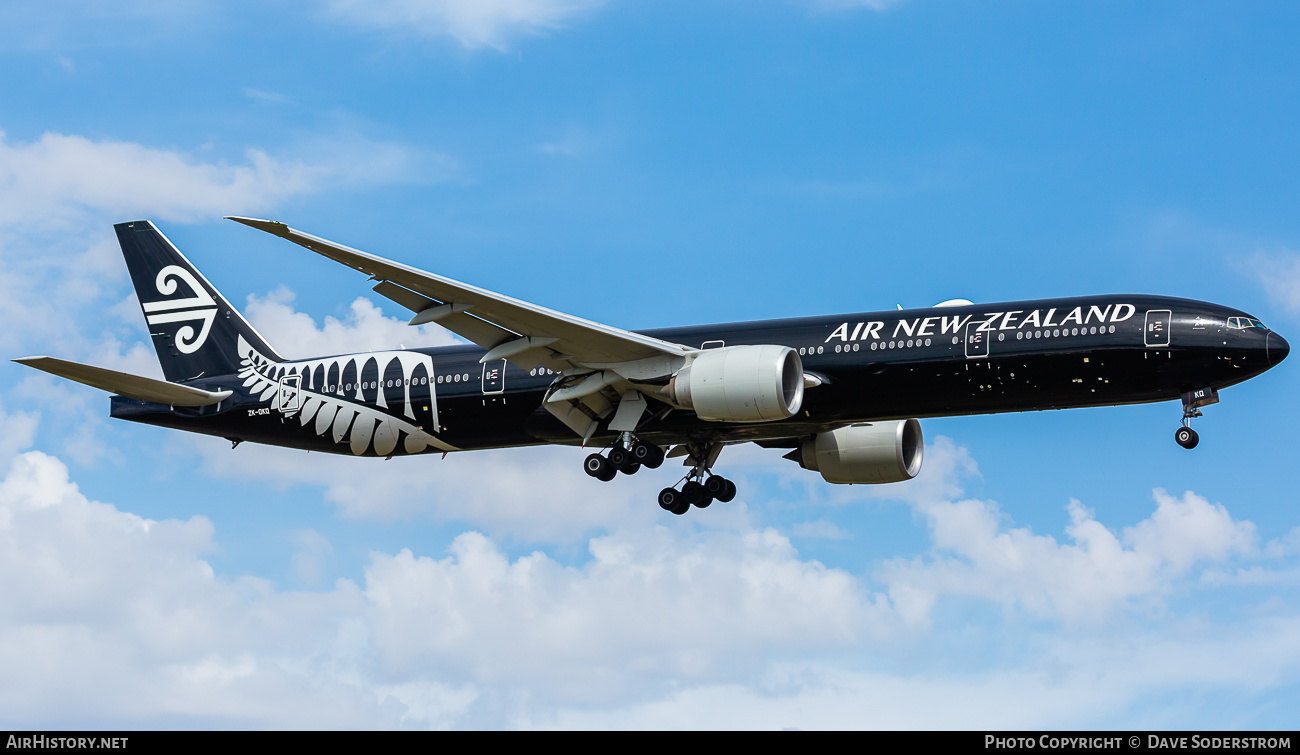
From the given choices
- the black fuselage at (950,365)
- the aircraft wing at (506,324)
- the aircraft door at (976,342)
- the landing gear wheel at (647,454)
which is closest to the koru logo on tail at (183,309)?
the black fuselage at (950,365)

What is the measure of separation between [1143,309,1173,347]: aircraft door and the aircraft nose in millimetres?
2105

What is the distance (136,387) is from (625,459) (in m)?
14.2

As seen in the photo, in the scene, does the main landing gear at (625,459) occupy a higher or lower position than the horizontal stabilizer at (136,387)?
lower

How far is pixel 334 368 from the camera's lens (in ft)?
133

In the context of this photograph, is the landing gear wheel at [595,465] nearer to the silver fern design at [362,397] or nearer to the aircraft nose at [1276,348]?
the silver fern design at [362,397]

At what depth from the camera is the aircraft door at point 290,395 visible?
40656mm

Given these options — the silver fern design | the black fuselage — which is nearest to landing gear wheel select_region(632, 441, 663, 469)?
the black fuselage

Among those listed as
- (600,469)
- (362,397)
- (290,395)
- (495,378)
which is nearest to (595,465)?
(600,469)

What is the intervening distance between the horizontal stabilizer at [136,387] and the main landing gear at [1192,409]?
2568 centimetres

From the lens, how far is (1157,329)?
105 ft

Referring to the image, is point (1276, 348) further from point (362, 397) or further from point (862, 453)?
point (362, 397)
